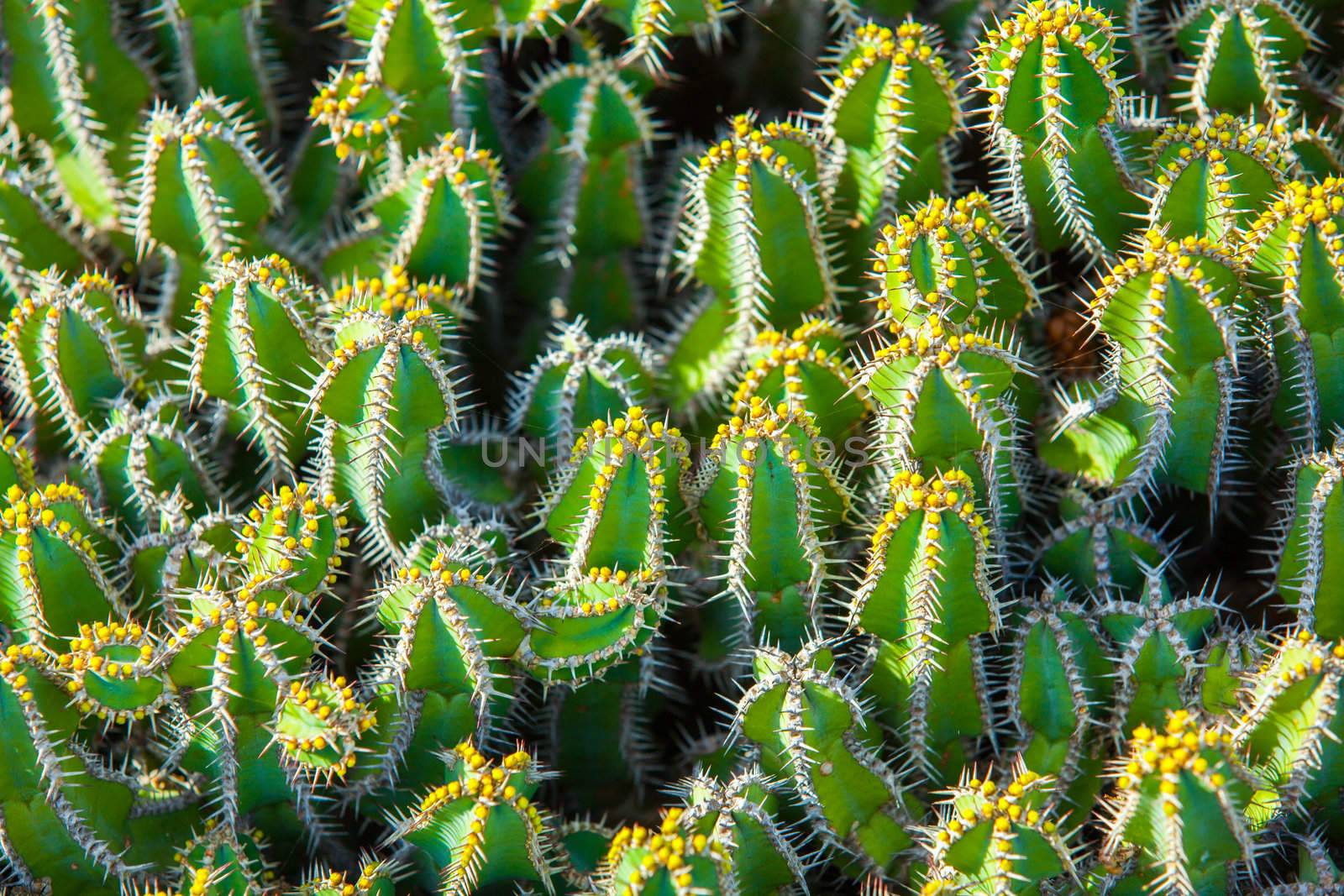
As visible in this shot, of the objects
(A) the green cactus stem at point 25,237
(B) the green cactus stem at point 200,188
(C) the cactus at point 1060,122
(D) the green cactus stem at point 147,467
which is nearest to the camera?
(C) the cactus at point 1060,122

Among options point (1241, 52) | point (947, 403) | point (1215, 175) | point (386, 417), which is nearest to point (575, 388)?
point (386, 417)

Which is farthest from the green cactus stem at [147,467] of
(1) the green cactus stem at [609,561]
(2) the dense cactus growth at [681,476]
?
(1) the green cactus stem at [609,561]

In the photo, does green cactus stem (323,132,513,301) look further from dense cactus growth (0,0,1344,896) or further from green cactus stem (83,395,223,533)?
green cactus stem (83,395,223,533)

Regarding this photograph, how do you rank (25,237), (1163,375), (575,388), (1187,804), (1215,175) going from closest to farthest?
(1187,804) < (1163,375) < (1215,175) < (575,388) < (25,237)

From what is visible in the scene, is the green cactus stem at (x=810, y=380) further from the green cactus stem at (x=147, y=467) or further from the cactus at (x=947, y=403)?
A: the green cactus stem at (x=147, y=467)

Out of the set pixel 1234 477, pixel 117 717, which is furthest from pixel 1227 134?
pixel 117 717

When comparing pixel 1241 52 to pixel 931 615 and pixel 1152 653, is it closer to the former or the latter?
pixel 1152 653

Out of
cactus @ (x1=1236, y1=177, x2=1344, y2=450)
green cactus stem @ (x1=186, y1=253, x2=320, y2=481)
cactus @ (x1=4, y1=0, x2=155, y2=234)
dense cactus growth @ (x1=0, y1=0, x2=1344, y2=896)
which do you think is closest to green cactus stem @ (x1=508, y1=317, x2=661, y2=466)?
dense cactus growth @ (x1=0, y1=0, x2=1344, y2=896)

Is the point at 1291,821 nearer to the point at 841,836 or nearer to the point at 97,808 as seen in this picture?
the point at 841,836
